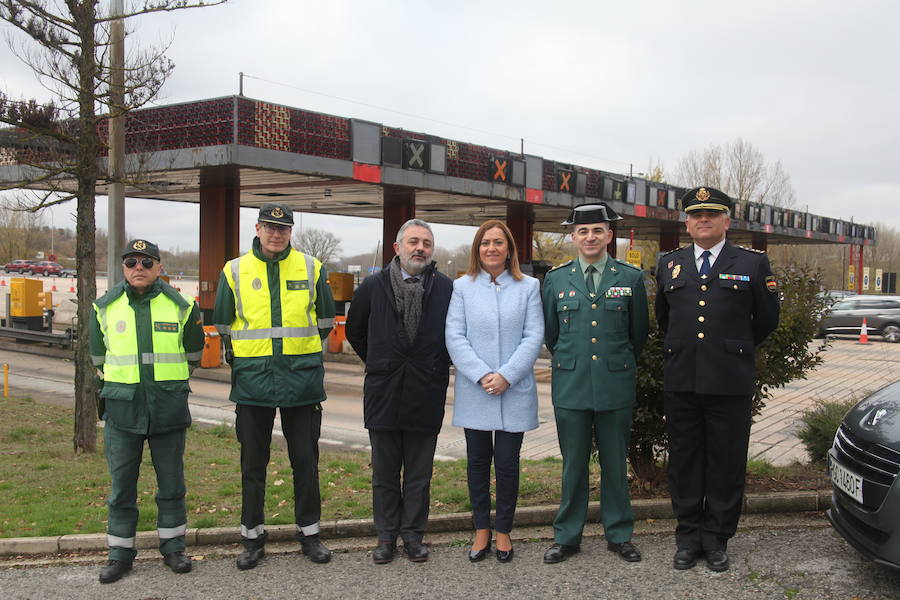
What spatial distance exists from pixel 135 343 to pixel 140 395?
30cm

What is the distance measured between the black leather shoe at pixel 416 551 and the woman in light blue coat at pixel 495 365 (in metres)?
0.27

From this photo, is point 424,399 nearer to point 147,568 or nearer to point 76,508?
point 147,568

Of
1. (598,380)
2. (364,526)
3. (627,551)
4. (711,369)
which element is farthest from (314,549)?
(711,369)

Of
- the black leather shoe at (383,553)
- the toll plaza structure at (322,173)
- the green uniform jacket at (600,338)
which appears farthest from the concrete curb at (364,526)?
the toll plaza structure at (322,173)

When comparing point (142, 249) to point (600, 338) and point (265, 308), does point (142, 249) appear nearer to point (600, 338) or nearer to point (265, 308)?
point (265, 308)

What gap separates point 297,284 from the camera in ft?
14.9

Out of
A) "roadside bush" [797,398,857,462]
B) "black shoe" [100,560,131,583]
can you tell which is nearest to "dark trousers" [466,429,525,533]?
"black shoe" [100,560,131,583]

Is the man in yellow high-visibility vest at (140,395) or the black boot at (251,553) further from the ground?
the man in yellow high-visibility vest at (140,395)

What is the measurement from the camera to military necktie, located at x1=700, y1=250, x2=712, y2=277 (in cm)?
434

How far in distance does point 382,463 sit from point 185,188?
1568 centimetres

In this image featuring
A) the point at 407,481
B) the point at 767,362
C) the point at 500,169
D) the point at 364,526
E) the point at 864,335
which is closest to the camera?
the point at 407,481

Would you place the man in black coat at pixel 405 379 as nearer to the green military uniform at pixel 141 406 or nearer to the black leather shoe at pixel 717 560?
the green military uniform at pixel 141 406

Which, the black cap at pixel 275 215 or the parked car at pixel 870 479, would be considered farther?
the black cap at pixel 275 215

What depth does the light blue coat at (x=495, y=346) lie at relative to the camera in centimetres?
443
